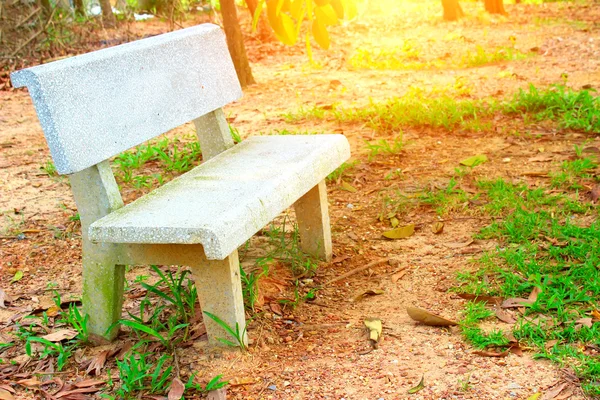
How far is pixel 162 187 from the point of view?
3.21 m

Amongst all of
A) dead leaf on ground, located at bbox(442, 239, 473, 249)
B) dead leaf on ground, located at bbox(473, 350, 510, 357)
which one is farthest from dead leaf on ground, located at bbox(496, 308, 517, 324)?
dead leaf on ground, located at bbox(442, 239, 473, 249)

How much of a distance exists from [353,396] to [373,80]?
505cm

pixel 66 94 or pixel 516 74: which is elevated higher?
pixel 66 94

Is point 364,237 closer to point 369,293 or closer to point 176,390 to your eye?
point 369,293

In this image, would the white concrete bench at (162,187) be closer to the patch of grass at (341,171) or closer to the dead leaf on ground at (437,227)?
the dead leaf on ground at (437,227)

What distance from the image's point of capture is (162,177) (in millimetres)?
5105

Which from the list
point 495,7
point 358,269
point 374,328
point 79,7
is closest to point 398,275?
point 358,269

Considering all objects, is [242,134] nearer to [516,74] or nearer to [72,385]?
[516,74]

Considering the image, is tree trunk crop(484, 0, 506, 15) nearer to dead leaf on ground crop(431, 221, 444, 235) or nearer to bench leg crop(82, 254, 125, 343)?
dead leaf on ground crop(431, 221, 444, 235)

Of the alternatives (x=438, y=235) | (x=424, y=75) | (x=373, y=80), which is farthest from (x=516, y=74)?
(x=438, y=235)

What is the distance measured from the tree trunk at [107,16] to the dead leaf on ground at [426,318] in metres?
9.34

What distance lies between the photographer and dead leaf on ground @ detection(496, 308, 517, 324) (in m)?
3.06

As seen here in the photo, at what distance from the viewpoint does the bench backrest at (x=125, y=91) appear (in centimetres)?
276

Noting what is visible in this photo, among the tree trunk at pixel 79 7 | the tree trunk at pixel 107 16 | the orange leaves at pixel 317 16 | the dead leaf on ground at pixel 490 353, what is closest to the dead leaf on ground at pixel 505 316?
the dead leaf on ground at pixel 490 353
